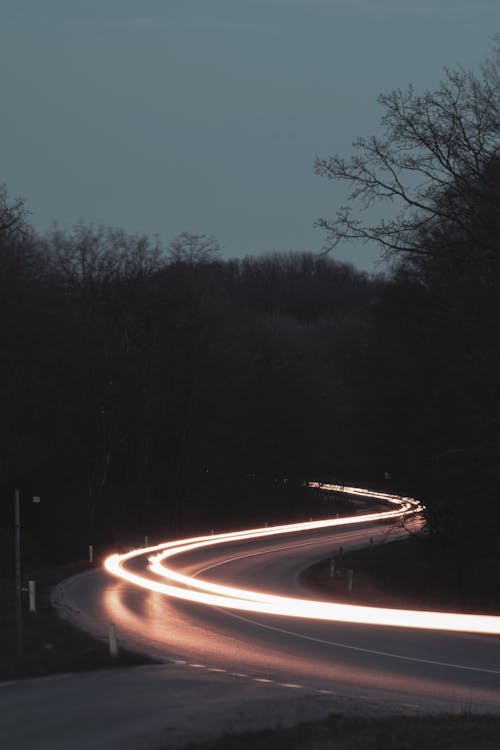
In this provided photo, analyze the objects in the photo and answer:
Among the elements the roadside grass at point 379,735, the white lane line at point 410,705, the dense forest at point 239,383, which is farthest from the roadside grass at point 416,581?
the roadside grass at point 379,735

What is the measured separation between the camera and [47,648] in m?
21.8

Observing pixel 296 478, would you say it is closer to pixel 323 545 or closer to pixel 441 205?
pixel 323 545

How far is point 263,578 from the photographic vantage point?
38812 mm

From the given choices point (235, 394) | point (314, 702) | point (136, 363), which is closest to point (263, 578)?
point (314, 702)

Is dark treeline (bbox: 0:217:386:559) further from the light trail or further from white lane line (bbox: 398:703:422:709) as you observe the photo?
white lane line (bbox: 398:703:422:709)

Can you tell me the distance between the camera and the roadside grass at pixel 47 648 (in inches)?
751

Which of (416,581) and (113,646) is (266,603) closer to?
(113,646)

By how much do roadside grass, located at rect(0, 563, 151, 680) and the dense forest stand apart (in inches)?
318

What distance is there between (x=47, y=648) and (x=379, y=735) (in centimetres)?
1250

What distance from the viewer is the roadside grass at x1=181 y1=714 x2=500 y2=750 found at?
9953 millimetres

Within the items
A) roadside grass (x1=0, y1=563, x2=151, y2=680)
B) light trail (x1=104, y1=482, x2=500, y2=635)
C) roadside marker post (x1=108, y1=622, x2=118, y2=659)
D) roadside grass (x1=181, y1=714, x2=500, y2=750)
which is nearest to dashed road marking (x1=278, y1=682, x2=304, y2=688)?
roadside grass (x1=181, y1=714, x2=500, y2=750)

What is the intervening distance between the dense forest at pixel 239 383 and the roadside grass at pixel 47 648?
8.08 m

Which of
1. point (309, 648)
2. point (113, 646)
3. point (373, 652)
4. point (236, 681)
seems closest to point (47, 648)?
point (113, 646)

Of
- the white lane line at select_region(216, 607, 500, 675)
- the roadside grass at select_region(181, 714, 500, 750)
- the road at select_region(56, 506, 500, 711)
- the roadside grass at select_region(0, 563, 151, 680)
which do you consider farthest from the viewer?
the roadside grass at select_region(0, 563, 151, 680)
